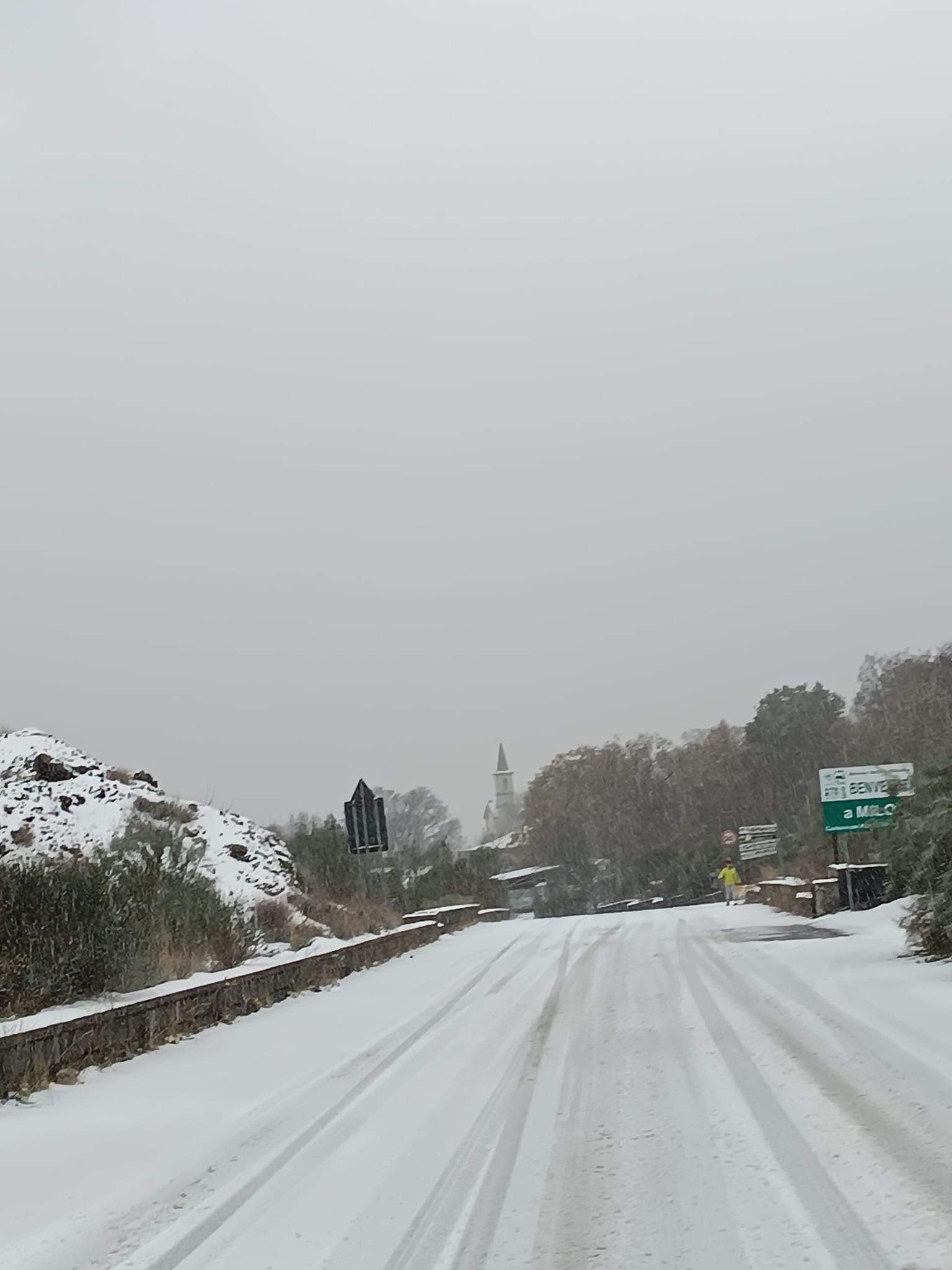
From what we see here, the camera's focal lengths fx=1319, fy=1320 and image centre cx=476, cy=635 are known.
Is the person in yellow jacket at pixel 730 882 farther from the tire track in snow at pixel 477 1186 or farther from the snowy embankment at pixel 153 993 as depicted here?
the tire track in snow at pixel 477 1186

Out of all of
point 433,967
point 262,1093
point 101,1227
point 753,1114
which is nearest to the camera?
point 101,1227

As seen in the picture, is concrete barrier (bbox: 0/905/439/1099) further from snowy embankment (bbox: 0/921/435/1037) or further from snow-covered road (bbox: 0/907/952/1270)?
snow-covered road (bbox: 0/907/952/1270)

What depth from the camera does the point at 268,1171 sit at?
6793mm

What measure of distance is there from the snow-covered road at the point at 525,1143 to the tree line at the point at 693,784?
Result: 5762 centimetres

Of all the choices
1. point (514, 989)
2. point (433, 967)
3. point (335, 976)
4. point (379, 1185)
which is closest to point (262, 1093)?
point (379, 1185)

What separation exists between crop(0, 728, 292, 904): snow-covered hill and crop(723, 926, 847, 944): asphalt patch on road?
8995 mm

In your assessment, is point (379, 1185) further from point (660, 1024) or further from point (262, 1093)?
point (660, 1024)

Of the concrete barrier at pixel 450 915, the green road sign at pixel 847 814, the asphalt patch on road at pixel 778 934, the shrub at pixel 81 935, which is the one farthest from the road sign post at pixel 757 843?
the shrub at pixel 81 935

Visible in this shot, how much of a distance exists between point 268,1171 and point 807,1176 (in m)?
2.73

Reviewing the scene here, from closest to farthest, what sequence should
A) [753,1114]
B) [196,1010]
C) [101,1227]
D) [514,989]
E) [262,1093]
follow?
[101,1227] < [753,1114] < [262,1093] < [196,1010] < [514,989]

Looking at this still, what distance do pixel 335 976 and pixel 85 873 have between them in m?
6.51

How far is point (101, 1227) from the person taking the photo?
592 centimetres

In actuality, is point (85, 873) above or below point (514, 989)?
above

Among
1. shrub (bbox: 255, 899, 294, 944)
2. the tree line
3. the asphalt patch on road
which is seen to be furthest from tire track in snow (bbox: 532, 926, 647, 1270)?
the tree line
